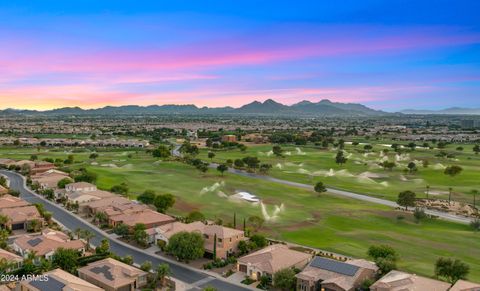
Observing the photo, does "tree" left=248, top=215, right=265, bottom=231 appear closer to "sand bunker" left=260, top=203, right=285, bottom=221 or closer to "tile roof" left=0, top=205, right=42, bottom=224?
"sand bunker" left=260, top=203, right=285, bottom=221

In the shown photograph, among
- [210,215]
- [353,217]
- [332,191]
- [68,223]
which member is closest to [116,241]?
[68,223]

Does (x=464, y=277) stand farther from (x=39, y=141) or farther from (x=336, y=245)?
(x=39, y=141)

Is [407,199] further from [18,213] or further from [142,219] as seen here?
[18,213]

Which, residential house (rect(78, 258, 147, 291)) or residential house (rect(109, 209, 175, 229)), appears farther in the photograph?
residential house (rect(109, 209, 175, 229))

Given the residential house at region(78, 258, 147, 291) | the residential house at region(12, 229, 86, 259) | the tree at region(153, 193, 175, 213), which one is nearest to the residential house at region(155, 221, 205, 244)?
the residential house at region(12, 229, 86, 259)

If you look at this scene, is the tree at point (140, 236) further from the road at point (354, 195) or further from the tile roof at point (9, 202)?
the road at point (354, 195)

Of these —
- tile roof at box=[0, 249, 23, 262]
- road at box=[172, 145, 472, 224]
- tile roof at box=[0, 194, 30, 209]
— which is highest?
tile roof at box=[0, 194, 30, 209]
